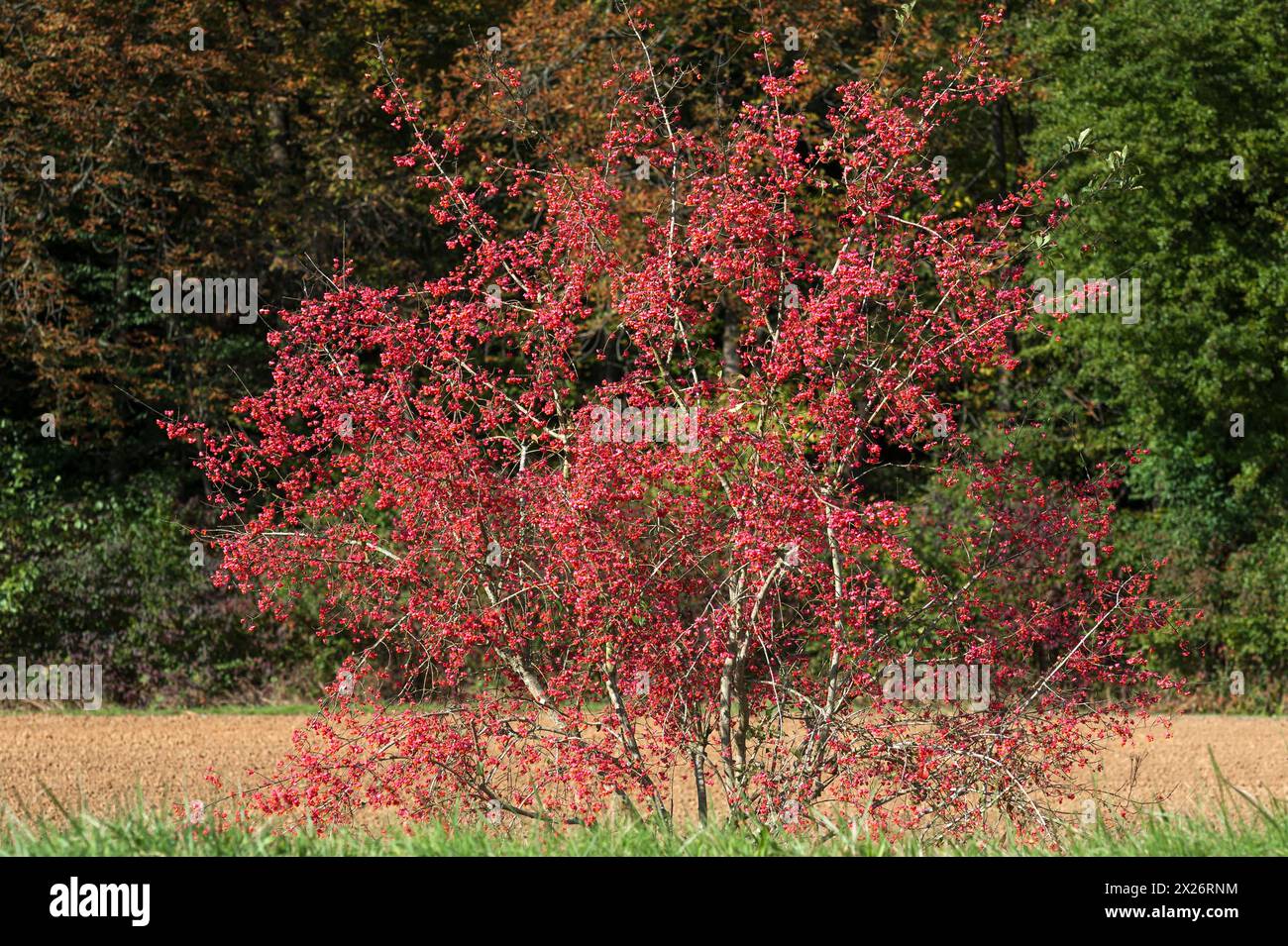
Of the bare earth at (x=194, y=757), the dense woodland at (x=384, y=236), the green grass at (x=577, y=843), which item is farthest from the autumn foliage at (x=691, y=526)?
the dense woodland at (x=384, y=236)

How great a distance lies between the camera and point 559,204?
21.9ft

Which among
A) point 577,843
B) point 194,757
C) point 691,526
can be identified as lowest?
point 194,757

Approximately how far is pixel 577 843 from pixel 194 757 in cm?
656

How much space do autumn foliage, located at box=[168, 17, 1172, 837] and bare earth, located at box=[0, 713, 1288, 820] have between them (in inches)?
107

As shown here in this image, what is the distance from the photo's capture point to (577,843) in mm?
4902

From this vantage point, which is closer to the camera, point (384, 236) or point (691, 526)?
point (691, 526)

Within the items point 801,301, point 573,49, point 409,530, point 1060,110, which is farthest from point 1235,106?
point 409,530

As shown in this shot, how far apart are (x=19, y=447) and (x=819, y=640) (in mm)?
12122

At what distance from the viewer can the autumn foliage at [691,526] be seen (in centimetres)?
602

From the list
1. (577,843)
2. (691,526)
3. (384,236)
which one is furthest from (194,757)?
(384,236)

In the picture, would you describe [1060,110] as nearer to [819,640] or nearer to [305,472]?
[819,640]

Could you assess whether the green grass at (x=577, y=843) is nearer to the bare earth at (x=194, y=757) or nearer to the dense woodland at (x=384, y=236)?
the bare earth at (x=194, y=757)

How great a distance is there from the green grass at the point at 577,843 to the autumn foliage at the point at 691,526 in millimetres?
702

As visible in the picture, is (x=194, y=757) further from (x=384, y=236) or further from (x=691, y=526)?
(x=384, y=236)
